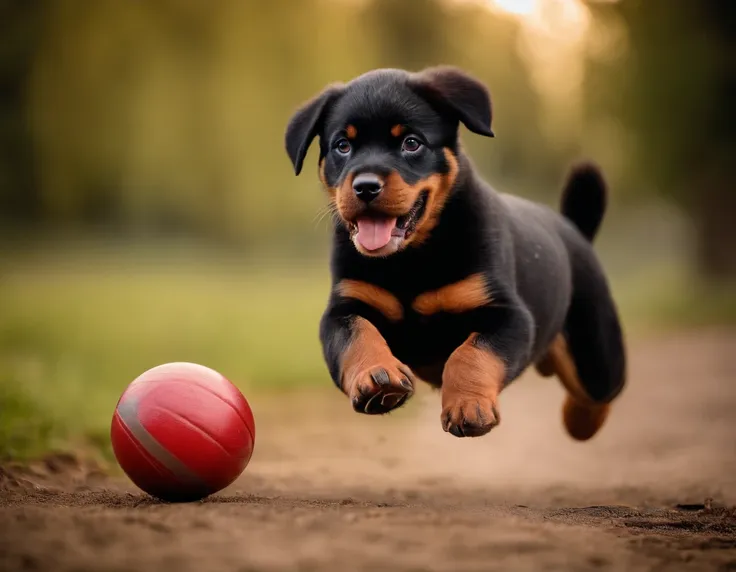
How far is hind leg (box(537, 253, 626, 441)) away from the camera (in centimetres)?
556

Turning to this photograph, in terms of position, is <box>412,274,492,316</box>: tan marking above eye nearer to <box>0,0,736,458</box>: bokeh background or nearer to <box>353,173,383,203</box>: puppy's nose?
<box>353,173,383,203</box>: puppy's nose

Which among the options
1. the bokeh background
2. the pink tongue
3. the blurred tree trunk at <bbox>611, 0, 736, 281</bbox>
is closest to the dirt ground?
the pink tongue

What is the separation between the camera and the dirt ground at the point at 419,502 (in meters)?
2.87

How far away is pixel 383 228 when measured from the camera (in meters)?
4.02

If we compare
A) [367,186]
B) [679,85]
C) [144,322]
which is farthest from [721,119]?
[367,186]

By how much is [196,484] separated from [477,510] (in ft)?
3.85

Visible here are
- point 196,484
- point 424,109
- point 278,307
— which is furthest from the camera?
point 278,307

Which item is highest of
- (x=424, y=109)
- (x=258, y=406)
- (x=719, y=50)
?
→ (x=719, y=50)

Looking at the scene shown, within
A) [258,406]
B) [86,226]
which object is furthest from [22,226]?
[258,406]

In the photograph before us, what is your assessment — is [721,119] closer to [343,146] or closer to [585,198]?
[585,198]

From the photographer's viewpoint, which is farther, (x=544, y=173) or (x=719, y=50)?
(x=544, y=173)

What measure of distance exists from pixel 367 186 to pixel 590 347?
7.41 ft

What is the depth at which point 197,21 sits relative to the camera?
1633 centimetres

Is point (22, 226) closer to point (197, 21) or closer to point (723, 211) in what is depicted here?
point (197, 21)
